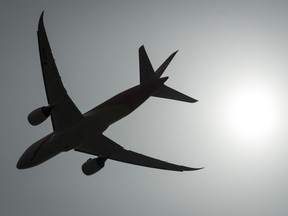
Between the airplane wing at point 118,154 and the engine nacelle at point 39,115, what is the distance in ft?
19.3

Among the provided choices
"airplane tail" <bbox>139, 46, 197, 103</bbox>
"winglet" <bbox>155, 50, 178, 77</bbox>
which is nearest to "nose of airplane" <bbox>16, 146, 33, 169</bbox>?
"airplane tail" <bbox>139, 46, 197, 103</bbox>

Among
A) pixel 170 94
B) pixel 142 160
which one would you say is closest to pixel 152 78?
pixel 170 94

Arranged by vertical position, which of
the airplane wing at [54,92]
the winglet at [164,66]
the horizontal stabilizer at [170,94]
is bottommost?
the airplane wing at [54,92]

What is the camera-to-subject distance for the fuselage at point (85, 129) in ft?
98.2

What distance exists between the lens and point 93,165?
34.1 m

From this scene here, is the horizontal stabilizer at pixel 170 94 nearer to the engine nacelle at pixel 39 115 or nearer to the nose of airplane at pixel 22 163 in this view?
the engine nacelle at pixel 39 115

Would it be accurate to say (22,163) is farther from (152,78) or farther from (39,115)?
(152,78)

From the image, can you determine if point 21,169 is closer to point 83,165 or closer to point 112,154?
point 83,165

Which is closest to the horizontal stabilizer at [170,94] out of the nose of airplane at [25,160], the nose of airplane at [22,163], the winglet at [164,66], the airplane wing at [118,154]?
the winglet at [164,66]

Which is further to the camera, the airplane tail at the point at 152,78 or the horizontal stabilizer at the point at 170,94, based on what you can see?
the horizontal stabilizer at the point at 170,94

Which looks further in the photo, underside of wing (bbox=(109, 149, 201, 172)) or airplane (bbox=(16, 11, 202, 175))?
underside of wing (bbox=(109, 149, 201, 172))

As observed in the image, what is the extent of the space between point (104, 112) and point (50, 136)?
430cm

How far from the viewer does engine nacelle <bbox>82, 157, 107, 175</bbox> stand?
34094 millimetres

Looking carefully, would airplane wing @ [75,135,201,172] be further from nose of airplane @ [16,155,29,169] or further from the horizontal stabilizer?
nose of airplane @ [16,155,29,169]
